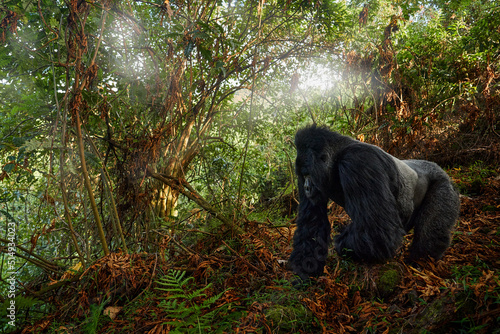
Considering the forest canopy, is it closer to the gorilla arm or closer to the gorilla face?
the gorilla arm

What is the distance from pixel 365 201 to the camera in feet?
6.80

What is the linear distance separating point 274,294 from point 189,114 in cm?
260

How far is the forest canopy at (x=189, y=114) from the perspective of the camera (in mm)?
2488

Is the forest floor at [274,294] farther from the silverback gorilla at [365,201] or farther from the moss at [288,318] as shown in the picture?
the silverback gorilla at [365,201]

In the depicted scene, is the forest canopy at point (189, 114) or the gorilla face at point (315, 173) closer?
the gorilla face at point (315, 173)

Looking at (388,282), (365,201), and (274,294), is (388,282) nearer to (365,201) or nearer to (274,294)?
(365,201)

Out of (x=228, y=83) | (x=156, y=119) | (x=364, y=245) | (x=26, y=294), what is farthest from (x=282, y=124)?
(x=26, y=294)

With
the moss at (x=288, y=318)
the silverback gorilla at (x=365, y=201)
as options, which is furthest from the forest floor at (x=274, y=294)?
the silverback gorilla at (x=365, y=201)

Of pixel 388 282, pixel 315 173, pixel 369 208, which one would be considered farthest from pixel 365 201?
pixel 388 282

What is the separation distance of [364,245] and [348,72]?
11.0 feet

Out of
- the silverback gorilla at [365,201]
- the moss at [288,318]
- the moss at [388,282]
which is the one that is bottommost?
the moss at [388,282]

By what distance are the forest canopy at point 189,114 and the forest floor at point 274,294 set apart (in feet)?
0.15

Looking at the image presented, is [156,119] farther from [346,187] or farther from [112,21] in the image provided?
[346,187]

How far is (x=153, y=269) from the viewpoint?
2.40 meters
